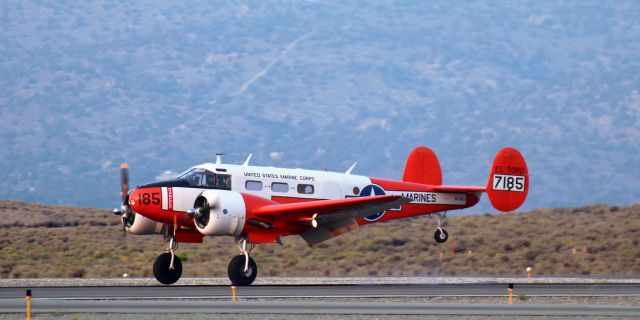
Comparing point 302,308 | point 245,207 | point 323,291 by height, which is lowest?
point 302,308

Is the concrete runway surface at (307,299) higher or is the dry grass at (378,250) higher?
the dry grass at (378,250)

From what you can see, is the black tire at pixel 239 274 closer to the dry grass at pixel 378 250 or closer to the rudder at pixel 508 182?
the rudder at pixel 508 182

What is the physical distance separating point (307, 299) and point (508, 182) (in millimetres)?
11303

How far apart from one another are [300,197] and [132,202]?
5.00 m

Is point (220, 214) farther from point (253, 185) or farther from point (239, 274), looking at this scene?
point (253, 185)

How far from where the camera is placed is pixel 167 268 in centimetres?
3167

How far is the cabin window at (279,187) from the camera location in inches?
1316

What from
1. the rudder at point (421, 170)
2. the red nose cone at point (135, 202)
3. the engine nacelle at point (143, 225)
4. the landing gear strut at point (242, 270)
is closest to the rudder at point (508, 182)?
the rudder at point (421, 170)

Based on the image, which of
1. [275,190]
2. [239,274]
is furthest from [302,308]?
[275,190]

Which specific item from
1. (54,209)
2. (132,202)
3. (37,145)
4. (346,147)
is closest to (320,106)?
(346,147)

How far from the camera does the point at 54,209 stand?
68000 millimetres

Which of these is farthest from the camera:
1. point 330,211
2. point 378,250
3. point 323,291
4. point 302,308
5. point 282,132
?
point 282,132

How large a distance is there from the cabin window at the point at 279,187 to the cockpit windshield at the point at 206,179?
150cm

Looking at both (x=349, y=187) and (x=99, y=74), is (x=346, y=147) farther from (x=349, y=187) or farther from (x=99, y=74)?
(x=349, y=187)
